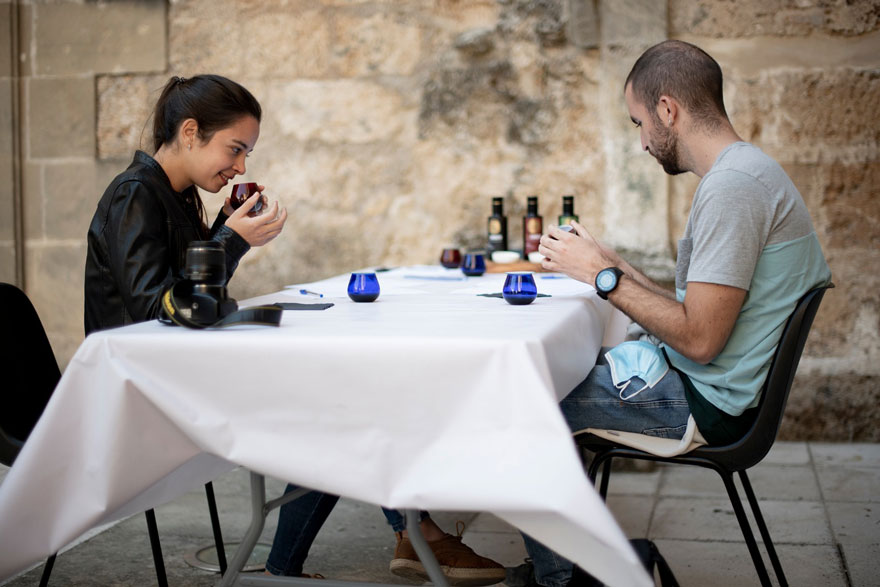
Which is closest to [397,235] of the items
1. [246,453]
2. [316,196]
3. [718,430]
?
[316,196]

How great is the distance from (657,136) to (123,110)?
317cm

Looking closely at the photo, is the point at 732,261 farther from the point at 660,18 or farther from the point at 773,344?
the point at 660,18

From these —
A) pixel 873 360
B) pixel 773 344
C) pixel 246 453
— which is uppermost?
pixel 773 344

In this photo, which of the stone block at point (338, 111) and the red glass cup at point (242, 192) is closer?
the red glass cup at point (242, 192)

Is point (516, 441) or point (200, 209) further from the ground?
point (200, 209)

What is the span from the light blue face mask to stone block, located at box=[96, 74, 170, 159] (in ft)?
10.1

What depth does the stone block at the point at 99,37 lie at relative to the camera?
4582 millimetres

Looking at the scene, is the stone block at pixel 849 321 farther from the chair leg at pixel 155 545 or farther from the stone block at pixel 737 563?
the chair leg at pixel 155 545

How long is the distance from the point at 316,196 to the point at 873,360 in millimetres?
2572

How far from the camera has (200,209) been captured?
2625 mm

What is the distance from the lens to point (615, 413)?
2.14m

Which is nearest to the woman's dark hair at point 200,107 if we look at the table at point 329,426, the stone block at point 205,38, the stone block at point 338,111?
the table at point 329,426

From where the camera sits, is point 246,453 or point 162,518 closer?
point 246,453

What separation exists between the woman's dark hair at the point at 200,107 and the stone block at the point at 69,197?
92.9 inches
